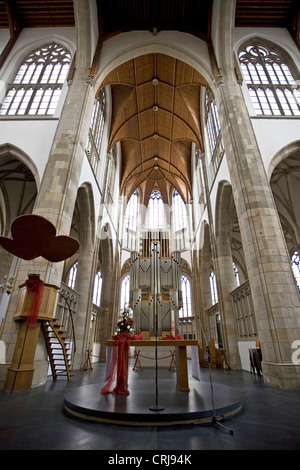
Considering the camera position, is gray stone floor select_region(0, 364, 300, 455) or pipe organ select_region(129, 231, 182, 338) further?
pipe organ select_region(129, 231, 182, 338)

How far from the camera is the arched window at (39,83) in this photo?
1038cm

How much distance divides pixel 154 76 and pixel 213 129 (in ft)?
19.5

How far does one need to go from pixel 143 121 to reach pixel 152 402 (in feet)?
61.1

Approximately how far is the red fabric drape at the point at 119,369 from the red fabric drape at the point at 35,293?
209cm

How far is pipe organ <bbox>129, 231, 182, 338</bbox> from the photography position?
15336 millimetres

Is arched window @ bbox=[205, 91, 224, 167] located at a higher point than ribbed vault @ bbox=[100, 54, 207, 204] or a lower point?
lower

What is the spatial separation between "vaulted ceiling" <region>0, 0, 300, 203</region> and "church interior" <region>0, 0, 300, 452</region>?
10 centimetres

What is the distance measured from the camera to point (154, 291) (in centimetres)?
1759

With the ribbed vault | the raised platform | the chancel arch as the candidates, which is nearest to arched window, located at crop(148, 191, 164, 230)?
the ribbed vault

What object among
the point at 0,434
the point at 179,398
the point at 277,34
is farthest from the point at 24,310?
the point at 277,34

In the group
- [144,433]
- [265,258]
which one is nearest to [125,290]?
[265,258]

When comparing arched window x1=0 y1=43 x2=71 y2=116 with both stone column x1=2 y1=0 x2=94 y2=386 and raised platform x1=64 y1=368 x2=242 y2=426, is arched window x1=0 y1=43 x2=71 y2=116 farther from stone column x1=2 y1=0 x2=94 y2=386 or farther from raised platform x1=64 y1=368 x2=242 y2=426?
raised platform x1=64 y1=368 x2=242 y2=426

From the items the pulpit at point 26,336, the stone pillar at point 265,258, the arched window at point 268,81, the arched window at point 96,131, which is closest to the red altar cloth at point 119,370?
the pulpit at point 26,336

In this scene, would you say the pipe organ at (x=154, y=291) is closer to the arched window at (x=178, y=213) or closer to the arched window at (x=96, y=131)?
the arched window at (x=178, y=213)
